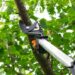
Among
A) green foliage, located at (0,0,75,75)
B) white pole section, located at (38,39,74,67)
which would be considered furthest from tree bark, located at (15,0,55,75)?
white pole section, located at (38,39,74,67)

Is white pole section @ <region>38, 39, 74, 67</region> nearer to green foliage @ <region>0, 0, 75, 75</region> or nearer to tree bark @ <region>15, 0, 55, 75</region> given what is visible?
tree bark @ <region>15, 0, 55, 75</region>

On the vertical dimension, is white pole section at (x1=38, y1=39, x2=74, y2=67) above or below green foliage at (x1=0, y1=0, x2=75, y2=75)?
above

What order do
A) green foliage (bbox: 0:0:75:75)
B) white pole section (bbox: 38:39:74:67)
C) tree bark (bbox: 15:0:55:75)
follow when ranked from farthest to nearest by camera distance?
1. green foliage (bbox: 0:0:75:75)
2. tree bark (bbox: 15:0:55:75)
3. white pole section (bbox: 38:39:74:67)

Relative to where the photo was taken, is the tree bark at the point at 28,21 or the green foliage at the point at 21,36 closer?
the tree bark at the point at 28,21

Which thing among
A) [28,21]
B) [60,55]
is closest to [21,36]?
[28,21]

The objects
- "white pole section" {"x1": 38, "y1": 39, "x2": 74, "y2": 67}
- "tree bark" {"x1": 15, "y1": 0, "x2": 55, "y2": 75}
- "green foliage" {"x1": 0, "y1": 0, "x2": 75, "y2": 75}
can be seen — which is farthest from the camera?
"green foliage" {"x1": 0, "y1": 0, "x2": 75, "y2": 75}

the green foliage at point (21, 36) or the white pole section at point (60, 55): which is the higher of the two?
the white pole section at point (60, 55)

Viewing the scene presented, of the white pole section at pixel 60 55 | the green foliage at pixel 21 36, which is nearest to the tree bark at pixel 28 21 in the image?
the green foliage at pixel 21 36

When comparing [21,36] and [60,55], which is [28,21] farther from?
[60,55]

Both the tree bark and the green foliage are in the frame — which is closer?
the tree bark

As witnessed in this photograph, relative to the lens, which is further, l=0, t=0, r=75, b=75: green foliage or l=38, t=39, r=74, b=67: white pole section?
l=0, t=0, r=75, b=75: green foliage

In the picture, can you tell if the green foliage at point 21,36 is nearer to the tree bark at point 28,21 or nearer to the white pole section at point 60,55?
the tree bark at point 28,21

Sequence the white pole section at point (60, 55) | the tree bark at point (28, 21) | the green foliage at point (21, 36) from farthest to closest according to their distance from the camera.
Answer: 1. the green foliage at point (21, 36)
2. the tree bark at point (28, 21)
3. the white pole section at point (60, 55)

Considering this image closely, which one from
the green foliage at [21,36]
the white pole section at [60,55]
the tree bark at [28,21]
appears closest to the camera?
the white pole section at [60,55]
